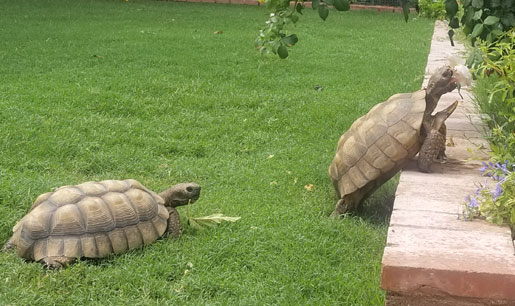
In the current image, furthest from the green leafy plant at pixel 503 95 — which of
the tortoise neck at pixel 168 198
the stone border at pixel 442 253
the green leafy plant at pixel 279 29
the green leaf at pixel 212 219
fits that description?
the tortoise neck at pixel 168 198

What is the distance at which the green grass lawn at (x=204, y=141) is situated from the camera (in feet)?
11.9

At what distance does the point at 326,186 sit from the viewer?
17.0 ft

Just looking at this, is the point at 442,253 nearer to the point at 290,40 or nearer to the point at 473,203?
the point at 473,203

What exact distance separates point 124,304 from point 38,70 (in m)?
5.21

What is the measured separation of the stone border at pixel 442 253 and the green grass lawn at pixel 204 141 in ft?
1.41

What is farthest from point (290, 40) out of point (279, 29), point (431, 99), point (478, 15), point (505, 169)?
point (505, 169)

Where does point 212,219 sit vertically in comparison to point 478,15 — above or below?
below

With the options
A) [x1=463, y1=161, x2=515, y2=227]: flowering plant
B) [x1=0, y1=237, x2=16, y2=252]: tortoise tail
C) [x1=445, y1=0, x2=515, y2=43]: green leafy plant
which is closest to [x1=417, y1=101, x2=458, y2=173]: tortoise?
[x1=445, y1=0, x2=515, y2=43]: green leafy plant

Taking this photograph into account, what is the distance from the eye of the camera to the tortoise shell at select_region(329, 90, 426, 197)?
4461 mm

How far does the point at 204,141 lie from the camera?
600 cm

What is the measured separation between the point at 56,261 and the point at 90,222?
28 centimetres

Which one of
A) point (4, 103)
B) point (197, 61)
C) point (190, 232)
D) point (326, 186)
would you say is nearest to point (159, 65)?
point (197, 61)

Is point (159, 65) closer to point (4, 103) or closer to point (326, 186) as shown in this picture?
point (4, 103)

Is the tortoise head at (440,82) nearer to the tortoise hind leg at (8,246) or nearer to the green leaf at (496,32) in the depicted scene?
the green leaf at (496,32)
